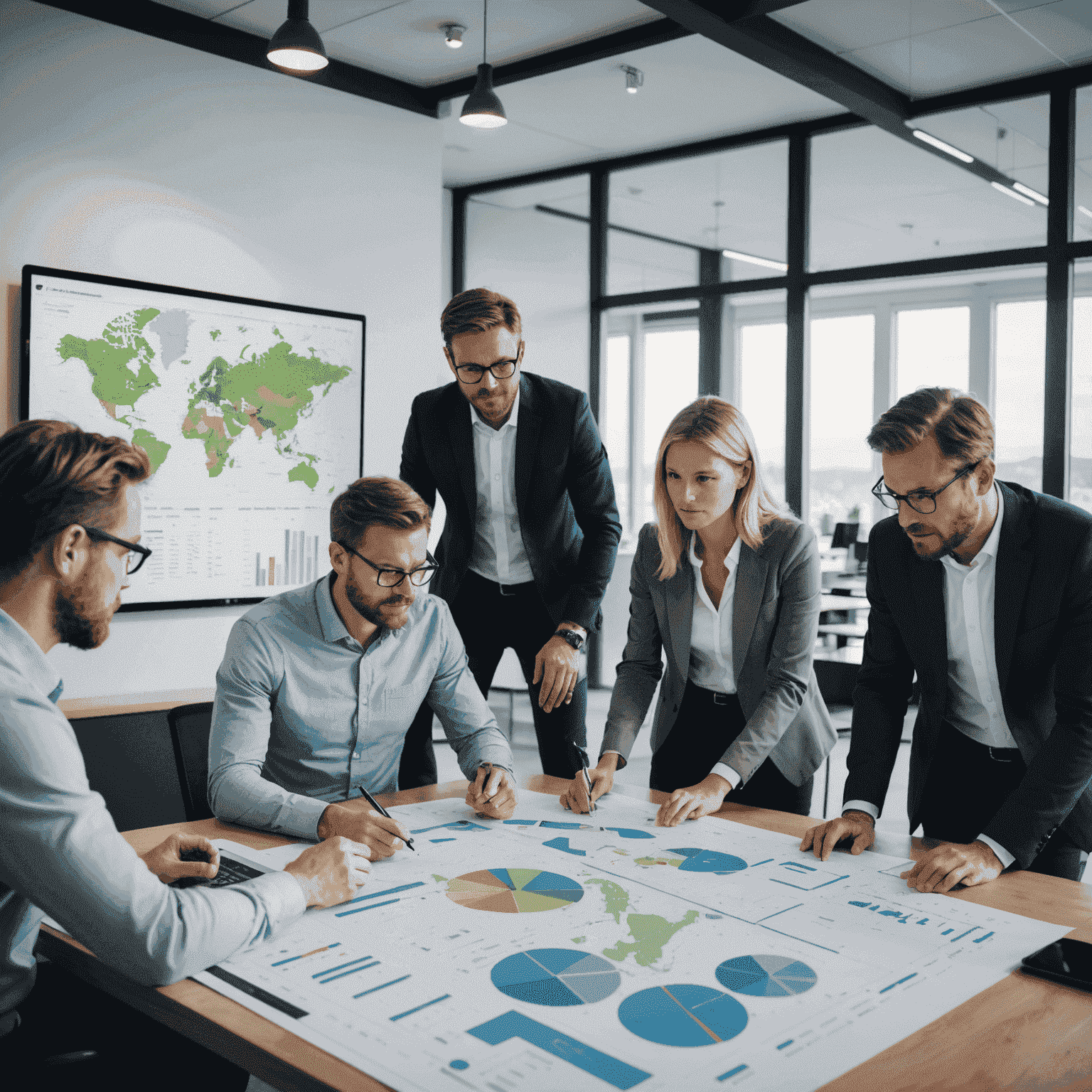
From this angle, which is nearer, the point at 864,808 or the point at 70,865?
the point at 70,865

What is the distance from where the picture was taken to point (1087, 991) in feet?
3.92

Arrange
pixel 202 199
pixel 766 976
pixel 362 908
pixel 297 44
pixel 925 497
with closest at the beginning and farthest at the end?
pixel 766 976 → pixel 362 908 → pixel 925 497 → pixel 297 44 → pixel 202 199

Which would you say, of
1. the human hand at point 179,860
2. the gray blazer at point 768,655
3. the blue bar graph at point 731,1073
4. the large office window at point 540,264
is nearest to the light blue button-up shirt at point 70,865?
the human hand at point 179,860

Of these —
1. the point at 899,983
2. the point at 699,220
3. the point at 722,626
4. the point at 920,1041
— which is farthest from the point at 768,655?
the point at 699,220

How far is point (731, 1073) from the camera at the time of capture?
100 cm

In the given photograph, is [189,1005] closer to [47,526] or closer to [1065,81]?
[47,526]

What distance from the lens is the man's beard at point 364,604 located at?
6.80 feet

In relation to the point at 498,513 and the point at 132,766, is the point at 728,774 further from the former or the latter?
the point at 132,766

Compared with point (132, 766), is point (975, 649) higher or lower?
higher

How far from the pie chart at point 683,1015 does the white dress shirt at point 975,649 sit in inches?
31.3

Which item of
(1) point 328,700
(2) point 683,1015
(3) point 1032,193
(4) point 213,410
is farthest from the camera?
(3) point 1032,193

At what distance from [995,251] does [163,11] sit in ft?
12.6

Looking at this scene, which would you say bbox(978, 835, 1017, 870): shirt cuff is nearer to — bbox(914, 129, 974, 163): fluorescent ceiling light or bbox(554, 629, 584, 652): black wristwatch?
bbox(554, 629, 584, 652): black wristwatch

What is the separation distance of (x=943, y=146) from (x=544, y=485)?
3.66 m
